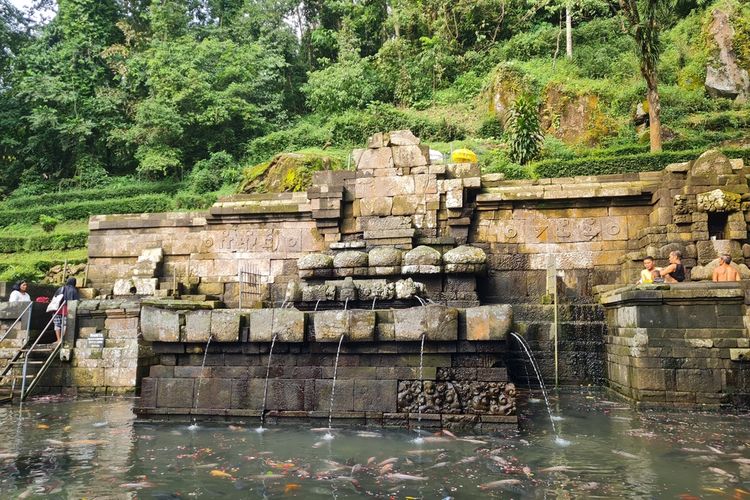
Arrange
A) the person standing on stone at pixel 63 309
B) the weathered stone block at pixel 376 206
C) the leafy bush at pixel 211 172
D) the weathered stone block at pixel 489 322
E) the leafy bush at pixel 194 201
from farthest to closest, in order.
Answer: the leafy bush at pixel 211 172
the leafy bush at pixel 194 201
the weathered stone block at pixel 376 206
the person standing on stone at pixel 63 309
the weathered stone block at pixel 489 322

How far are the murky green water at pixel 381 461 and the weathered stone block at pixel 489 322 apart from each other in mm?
1161

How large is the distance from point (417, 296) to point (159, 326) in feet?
14.1

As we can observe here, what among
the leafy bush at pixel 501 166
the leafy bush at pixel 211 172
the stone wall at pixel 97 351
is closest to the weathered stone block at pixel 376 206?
the stone wall at pixel 97 351

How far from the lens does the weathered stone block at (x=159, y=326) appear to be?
744 cm

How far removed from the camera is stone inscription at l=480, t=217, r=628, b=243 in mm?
12062

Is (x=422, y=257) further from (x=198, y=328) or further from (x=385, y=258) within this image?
(x=198, y=328)

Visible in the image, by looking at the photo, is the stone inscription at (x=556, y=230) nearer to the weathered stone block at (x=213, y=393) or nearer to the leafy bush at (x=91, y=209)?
the weathered stone block at (x=213, y=393)

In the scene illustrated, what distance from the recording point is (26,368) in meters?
9.97

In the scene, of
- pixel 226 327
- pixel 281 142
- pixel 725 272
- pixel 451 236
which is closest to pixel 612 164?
pixel 451 236

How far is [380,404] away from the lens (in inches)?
273

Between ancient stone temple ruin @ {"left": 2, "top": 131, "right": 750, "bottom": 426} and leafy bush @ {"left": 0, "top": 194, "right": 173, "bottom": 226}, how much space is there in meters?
12.7

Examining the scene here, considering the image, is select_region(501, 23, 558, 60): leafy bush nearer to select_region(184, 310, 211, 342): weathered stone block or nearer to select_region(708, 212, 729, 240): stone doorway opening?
select_region(708, 212, 729, 240): stone doorway opening

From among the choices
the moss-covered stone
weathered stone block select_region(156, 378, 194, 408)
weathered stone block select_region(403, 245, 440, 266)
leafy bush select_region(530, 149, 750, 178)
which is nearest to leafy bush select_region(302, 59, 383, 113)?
the moss-covered stone

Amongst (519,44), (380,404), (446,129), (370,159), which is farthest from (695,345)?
(519,44)
